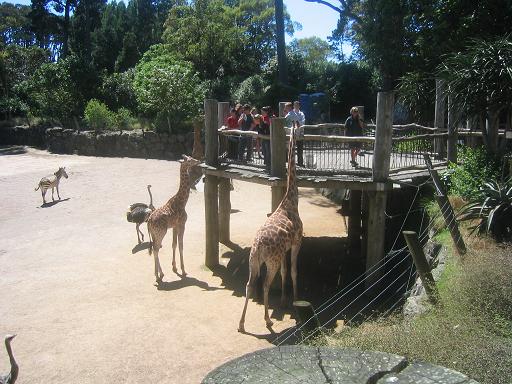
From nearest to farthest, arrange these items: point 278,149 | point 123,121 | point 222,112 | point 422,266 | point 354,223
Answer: point 422,266 < point 278,149 < point 354,223 < point 222,112 < point 123,121

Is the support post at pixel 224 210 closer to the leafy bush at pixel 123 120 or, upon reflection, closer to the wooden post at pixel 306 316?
the wooden post at pixel 306 316

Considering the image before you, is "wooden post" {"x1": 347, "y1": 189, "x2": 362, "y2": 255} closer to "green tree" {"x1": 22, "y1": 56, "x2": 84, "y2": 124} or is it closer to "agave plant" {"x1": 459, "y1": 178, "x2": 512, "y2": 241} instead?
"agave plant" {"x1": 459, "y1": 178, "x2": 512, "y2": 241}

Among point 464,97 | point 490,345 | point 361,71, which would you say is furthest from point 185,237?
point 361,71

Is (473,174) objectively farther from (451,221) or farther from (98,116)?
(98,116)

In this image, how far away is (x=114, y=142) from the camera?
1086 inches

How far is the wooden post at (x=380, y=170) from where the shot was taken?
971cm

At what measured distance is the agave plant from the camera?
318 inches

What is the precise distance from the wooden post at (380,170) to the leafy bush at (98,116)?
836 inches

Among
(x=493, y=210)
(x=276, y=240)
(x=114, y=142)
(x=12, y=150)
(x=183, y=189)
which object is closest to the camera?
(x=493, y=210)

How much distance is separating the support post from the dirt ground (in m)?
0.33

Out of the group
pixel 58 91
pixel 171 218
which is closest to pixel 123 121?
pixel 58 91

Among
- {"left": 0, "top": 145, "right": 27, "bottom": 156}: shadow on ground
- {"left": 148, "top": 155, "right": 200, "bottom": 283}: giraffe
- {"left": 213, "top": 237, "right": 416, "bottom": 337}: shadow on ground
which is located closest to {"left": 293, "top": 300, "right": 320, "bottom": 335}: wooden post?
{"left": 213, "top": 237, "right": 416, "bottom": 337}: shadow on ground

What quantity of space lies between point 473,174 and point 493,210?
202cm

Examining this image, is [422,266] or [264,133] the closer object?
[422,266]
